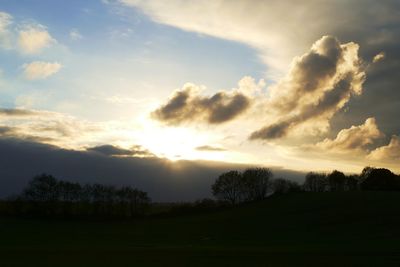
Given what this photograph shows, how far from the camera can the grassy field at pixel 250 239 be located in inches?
1291

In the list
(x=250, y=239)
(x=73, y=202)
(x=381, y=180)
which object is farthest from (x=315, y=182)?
(x=250, y=239)

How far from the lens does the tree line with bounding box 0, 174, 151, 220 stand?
130625mm

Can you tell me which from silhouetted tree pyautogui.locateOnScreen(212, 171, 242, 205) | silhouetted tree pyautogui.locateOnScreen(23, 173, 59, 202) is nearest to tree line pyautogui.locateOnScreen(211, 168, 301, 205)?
silhouetted tree pyautogui.locateOnScreen(212, 171, 242, 205)

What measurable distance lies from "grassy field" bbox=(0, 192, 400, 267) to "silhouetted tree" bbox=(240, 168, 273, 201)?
3600 centimetres

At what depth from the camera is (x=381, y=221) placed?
73.2m

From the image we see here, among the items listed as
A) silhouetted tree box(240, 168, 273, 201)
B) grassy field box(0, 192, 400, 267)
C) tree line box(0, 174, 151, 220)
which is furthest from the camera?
silhouetted tree box(240, 168, 273, 201)

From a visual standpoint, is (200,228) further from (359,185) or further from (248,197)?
(359,185)

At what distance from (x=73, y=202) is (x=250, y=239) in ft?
290

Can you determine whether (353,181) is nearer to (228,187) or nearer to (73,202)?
(228,187)

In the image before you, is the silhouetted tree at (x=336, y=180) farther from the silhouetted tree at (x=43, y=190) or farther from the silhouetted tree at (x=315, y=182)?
the silhouetted tree at (x=43, y=190)

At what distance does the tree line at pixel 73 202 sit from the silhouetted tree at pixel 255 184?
35230 mm

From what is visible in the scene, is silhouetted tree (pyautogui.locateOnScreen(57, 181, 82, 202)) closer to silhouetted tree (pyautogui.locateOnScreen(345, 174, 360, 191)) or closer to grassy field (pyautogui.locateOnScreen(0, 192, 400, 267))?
grassy field (pyautogui.locateOnScreen(0, 192, 400, 267))

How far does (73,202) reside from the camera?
14238 centimetres

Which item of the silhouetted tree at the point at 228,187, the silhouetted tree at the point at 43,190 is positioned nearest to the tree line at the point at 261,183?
the silhouetted tree at the point at 228,187
